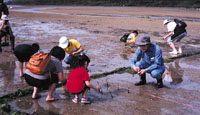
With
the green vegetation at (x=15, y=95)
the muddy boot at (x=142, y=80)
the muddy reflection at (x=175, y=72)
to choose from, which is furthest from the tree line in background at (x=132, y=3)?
the muddy boot at (x=142, y=80)

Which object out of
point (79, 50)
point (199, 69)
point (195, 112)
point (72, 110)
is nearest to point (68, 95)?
point (72, 110)

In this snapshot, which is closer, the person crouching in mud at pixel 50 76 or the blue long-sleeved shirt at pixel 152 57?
the person crouching in mud at pixel 50 76

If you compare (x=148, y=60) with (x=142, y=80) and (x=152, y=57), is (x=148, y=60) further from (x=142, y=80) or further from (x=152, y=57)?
(x=142, y=80)

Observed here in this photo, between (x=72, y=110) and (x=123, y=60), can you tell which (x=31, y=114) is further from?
(x=123, y=60)

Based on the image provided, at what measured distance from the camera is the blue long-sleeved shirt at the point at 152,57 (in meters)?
4.89

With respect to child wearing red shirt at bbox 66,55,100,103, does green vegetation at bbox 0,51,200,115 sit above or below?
below

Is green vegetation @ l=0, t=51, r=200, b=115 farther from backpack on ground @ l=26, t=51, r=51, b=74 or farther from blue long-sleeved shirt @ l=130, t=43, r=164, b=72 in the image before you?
blue long-sleeved shirt @ l=130, t=43, r=164, b=72

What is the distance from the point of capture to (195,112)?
408cm

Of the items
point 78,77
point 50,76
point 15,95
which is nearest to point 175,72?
point 78,77

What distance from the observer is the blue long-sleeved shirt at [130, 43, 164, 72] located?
489 centimetres

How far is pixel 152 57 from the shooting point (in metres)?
5.02

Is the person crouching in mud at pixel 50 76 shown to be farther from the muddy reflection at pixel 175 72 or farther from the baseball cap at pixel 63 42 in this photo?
the muddy reflection at pixel 175 72

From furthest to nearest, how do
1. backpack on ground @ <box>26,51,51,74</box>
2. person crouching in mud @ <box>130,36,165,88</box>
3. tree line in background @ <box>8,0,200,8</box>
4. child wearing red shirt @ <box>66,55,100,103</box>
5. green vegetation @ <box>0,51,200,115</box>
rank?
tree line in background @ <box>8,0,200,8</box>
person crouching in mud @ <box>130,36,165,88</box>
child wearing red shirt @ <box>66,55,100,103</box>
backpack on ground @ <box>26,51,51,74</box>
green vegetation @ <box>0,51,200,115</box>

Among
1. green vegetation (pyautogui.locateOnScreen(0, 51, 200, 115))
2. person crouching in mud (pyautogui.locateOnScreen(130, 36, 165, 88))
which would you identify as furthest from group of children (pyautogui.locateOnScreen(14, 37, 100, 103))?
person crouching in mud (pyautogui.locateOnScreen(130, 36, 165, 88))
